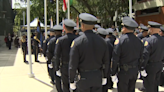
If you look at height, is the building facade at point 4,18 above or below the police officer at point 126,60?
above

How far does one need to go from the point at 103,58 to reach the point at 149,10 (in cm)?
1856

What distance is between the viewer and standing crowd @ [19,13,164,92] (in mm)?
3021

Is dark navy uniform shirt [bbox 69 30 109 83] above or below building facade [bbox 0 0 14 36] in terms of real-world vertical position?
below

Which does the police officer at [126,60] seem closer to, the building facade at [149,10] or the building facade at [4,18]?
the building facade at [149,10]

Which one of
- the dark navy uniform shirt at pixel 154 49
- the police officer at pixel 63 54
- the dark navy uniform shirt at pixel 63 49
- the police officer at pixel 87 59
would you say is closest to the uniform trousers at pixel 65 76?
the police officer at pixel 63 54

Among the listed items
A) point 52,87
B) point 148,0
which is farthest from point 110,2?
point 52,87

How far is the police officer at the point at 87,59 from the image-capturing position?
298 cm

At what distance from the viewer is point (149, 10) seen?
19.9m

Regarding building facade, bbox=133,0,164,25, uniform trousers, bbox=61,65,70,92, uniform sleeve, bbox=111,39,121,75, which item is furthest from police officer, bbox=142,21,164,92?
building facade, bbox=133,0,164,25

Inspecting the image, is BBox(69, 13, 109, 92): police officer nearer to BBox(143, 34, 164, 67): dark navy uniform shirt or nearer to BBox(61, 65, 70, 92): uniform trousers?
BBox(61, 65, 70, 92): uniform trousers

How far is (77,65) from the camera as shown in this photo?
299 centimetres

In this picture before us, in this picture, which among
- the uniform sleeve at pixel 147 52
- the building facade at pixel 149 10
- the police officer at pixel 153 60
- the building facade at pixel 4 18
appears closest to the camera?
the uniform sleeve at pixel 147 52

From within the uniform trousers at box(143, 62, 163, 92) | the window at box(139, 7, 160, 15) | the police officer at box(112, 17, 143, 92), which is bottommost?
the uniform trousers at box(143, 62, 163, 92)

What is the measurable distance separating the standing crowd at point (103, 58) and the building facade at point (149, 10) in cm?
1476
